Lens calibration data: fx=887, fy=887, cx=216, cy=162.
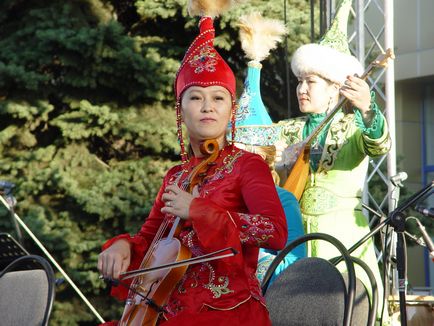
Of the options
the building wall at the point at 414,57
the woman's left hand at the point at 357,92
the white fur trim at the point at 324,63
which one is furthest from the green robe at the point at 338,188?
the building wall at the point at 414,57

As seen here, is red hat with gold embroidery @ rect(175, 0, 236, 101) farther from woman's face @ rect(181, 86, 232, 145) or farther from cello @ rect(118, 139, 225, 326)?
cello @ rect(118, 139, 225, 326)

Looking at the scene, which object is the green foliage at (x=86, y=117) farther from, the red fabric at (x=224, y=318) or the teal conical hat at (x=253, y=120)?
the red fabric at (x=224, y=318)

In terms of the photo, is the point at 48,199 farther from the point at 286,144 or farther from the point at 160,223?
the point at 160,223

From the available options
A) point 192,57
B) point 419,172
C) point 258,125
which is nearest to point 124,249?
point 192,57

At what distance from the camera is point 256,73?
4465mm

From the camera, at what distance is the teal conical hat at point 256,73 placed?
4.26 m

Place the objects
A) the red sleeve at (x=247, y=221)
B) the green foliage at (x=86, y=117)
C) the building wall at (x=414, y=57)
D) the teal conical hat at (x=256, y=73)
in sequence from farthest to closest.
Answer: the building wall at (x=414, y=57) → the green foliage at (x=86, y=117) → the teal conical hat at (x=256, y=73) → the red sleeve at (x=247, y=221)

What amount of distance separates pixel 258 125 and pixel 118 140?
5013 mm

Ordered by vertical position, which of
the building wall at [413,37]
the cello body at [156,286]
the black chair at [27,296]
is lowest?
the black chair at [27,296]

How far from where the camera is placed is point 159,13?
8.97 meters

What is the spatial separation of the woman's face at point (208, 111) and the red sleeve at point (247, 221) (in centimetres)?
22

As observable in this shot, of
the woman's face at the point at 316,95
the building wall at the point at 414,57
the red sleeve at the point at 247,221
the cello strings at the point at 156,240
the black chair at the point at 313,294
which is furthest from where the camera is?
the building wall at the point at 414,57

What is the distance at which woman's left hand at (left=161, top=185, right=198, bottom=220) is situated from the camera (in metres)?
2.24

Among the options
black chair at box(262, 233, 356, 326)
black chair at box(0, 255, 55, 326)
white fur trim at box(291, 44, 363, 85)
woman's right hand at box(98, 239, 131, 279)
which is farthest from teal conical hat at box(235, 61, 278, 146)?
woman's right hand at box(98, 239, 131, 279)
